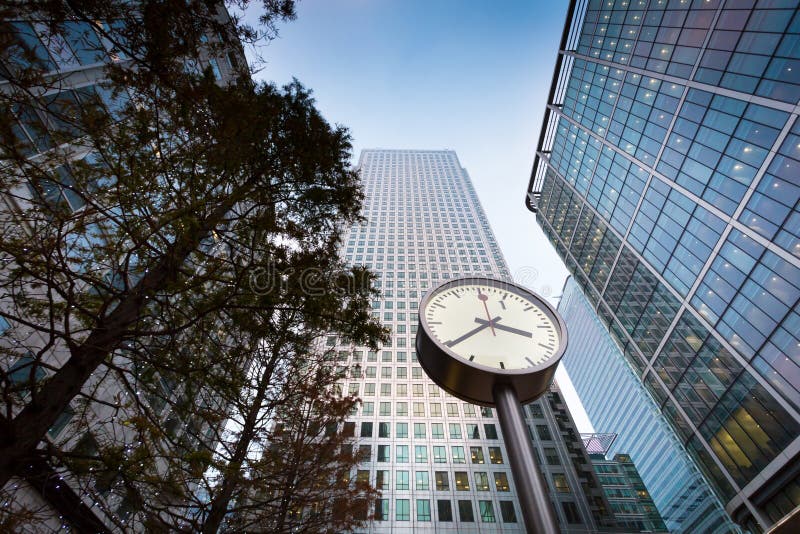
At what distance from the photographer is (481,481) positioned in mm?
24094

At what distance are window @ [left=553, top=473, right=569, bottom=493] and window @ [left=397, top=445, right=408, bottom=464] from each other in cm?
1049

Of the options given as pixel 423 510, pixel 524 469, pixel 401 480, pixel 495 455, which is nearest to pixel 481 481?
pixel 495 455

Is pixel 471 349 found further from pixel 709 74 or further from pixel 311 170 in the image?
pixel 709 74

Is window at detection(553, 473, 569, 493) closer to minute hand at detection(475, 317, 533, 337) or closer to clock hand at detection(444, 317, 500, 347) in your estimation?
minute hand at detection(475, 317, 533, 337)

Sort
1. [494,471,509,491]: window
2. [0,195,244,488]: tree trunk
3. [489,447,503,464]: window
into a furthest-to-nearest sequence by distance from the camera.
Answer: [489,447,503,464]: window → [494,471,509,491]: window → [0,195,244,488]: tree trunk

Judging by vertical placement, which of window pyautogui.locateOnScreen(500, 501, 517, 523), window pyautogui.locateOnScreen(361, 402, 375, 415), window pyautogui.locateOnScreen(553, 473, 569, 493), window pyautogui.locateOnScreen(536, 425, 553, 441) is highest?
window pyautogui.locateOnScreen(361, 402, 375, 415)

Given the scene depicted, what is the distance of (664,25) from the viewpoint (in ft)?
84.3

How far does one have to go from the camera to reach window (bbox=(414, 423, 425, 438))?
27016 millimetres

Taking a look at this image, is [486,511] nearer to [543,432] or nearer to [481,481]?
[481,481]

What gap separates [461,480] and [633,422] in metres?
60.8

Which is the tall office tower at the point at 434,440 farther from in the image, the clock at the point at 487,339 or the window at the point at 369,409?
the clock at the point at 487,339

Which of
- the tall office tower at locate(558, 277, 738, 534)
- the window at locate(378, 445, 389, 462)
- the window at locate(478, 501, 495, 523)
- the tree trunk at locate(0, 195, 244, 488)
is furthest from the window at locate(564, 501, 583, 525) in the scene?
the tree trunk at locate(0, 195, 244, 488)

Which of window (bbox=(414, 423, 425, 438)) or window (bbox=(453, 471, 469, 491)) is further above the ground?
window (bbox=(414, 423, 425, 438))

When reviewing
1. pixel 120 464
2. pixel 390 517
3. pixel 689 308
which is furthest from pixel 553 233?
pixel 120 464
